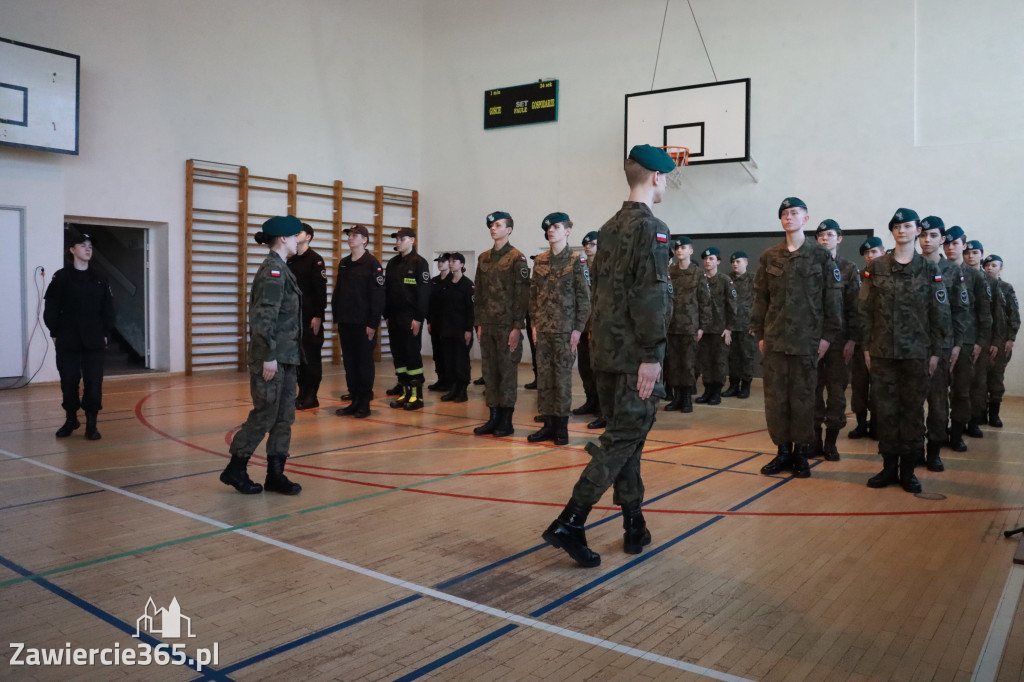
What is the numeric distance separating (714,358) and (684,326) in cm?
96

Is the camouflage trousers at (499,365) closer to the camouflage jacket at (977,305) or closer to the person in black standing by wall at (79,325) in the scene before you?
the person in black standing by wall at (79,325)

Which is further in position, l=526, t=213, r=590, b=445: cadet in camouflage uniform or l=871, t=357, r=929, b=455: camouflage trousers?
l=526, t=213, r=590, b=445: cadet in camouflage uniform

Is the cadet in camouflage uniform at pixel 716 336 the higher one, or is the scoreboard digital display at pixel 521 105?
the scoreboard digital display at pixel 521 105

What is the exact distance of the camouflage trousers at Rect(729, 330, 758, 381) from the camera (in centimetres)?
955

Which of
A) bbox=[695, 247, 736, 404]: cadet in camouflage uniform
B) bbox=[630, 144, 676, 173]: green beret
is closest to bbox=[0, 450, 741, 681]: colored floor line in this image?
bbox=[630, 144, 676, 173]: green beret

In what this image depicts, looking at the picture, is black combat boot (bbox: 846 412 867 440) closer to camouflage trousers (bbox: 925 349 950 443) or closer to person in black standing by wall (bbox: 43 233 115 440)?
camouflage trousers (bbox: 925 349 950 443)

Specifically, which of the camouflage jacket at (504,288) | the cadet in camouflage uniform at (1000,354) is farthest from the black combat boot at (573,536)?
the cadet in camouflage uniform at (1000,354)

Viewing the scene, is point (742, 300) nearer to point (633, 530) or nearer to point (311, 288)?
point (311, 288)

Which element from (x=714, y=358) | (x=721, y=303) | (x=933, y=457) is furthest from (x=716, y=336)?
(x=933, y=457)

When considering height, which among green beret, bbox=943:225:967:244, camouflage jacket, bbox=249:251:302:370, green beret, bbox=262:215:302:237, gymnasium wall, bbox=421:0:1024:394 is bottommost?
camouflage jacket, bbox=249:251:302:370

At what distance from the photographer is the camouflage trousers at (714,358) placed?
29.5 ft

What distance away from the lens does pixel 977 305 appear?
20.4ft

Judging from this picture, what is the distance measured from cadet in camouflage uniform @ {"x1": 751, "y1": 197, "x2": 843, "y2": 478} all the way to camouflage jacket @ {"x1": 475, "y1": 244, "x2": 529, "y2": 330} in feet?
6.25

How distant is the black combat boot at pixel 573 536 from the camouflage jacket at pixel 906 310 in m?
2.48
